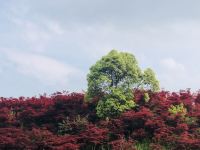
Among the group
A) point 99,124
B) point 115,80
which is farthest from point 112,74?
point 99,124

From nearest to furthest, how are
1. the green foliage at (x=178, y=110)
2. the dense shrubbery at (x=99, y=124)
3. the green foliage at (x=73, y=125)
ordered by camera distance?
the dense shrubbery at (x=99, y=124) < the green foliage at (x=73, y=125) < the green foliage at (x=178, y=110)

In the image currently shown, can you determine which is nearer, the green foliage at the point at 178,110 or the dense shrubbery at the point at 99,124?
the dense shrubbery at the point at 99,124

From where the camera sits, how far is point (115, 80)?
26.7m

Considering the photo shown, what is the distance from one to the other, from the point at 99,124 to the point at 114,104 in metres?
1.24

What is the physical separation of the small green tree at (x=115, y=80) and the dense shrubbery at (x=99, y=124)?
1.94ft

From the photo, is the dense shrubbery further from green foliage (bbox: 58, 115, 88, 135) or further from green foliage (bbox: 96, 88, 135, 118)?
green foliage (bbox: 96, 88, 135, 118)

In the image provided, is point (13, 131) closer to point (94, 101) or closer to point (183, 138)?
point (94, 101)

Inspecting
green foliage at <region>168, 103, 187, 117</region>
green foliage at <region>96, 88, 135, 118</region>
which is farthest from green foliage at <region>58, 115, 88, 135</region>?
green foliage at <region>168, 103, 187, 117</region>

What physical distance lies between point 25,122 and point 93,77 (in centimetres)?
486

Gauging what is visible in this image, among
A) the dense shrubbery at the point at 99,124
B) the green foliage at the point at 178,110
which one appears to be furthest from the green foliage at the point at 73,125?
the green foliage at the point at 178,110

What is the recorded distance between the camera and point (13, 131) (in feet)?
85.0

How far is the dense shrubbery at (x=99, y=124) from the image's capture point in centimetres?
2395

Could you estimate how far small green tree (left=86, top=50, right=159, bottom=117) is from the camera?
26.2 metres

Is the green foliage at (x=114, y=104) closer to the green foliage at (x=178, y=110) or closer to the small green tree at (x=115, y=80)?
the small green tree at (x=115, y=80)
